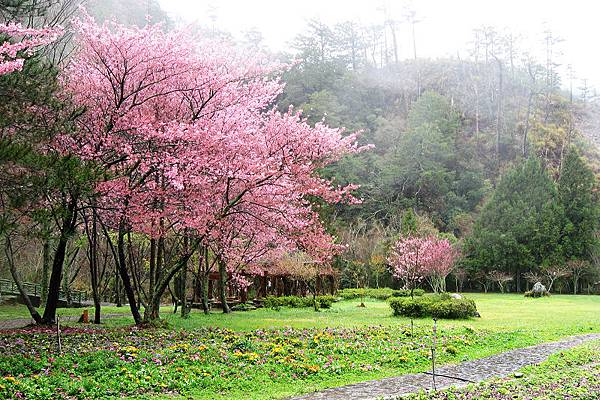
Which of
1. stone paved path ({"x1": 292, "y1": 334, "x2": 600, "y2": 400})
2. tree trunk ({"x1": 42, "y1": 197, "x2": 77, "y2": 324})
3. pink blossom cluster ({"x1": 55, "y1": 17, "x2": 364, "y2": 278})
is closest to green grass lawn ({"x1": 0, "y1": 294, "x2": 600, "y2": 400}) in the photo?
stone paved path ({"x1": 292, "y1": 334, "x2": 600, "y2": 400})

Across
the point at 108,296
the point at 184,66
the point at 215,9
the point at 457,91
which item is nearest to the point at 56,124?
the point at 184,66

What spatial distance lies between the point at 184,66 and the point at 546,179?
3657 cm

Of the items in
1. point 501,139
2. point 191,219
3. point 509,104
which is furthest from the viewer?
point 509,104

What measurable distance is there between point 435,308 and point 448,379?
10.3m

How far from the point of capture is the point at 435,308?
17734mm

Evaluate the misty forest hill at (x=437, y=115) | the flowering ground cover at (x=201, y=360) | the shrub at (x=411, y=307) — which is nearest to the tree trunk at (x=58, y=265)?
the flowering ground cover at (x=201, y=360)

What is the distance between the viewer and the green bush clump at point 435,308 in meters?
17.6

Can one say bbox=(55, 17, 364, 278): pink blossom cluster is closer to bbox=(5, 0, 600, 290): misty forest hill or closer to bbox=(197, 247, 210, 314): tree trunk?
bbox=(197, 247, 210, 314): tree trunk

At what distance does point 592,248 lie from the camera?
3641 cm

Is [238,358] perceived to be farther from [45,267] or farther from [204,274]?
[45,267]

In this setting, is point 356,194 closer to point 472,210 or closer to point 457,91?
point 472,210

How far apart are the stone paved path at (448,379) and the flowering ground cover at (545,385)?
14.9 inches

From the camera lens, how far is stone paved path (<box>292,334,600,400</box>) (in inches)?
267

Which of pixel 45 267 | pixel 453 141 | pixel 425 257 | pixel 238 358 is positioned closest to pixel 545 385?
pixel 238 358
